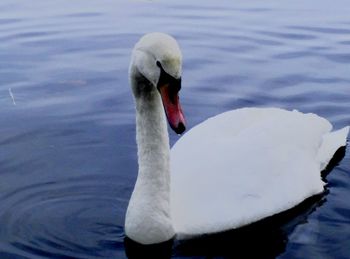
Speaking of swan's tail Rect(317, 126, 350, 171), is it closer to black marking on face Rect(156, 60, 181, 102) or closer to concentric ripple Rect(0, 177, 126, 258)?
concentric ripple Rect(0, 177, 126, 258)

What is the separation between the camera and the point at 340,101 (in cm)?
891

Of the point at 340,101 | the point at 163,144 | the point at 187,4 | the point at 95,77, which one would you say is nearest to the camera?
the point at 163,144

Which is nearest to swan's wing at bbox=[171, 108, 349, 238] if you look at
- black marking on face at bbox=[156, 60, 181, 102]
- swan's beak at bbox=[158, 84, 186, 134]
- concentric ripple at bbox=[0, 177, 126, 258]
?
concentric ripple at bbox=[0, 177, 126, 258]

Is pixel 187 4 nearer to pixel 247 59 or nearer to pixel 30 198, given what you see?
pixel 247 59

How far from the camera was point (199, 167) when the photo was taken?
5.82 m

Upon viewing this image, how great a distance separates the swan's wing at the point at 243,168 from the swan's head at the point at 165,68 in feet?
3.20

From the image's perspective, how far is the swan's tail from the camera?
22.7 feet

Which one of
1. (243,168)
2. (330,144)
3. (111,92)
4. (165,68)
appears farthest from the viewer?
(111,92)

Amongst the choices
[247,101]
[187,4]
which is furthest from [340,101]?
[187,4]

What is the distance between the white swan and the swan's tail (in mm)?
413

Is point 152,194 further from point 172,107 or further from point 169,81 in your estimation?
point 169,81

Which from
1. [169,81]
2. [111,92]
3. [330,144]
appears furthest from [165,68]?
[111,92]

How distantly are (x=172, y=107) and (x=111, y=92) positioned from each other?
4584 millimetres

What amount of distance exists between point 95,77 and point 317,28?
477cm
